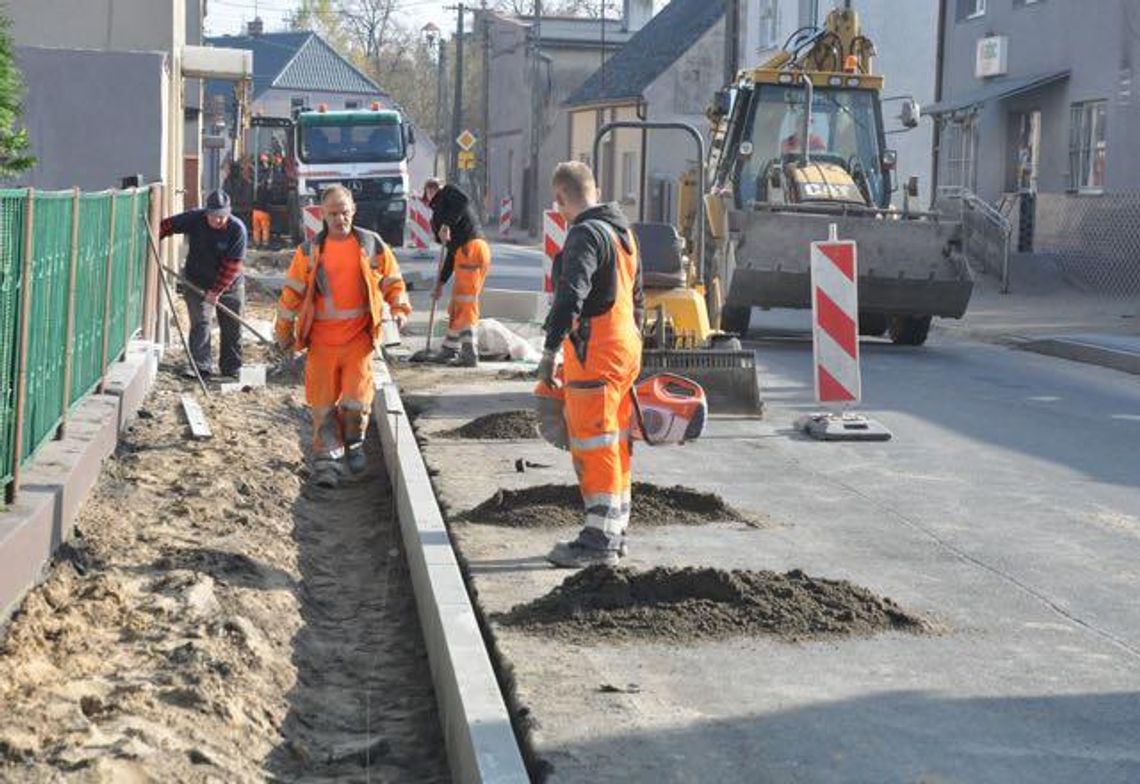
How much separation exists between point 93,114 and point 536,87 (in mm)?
49331

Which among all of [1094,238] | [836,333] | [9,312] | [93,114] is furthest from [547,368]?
[1094,238]

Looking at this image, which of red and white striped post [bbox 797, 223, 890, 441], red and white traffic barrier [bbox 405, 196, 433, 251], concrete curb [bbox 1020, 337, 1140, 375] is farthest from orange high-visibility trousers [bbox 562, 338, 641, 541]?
red and white traffic barrier [bbox 405, 196, 433, 251]

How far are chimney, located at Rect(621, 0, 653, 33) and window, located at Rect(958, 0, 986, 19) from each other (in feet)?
128

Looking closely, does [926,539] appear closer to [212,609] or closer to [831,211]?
[212,609]

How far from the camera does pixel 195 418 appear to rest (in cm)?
1275

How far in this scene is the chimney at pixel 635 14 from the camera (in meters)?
76.3

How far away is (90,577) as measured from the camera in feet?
27.0

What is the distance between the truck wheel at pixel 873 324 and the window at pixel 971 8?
15324mm

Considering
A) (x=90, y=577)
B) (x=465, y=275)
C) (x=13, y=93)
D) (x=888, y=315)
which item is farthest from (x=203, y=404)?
(x=888, y=315)

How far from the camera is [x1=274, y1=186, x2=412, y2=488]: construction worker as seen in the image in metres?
11.4

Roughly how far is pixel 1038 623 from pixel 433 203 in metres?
10.7

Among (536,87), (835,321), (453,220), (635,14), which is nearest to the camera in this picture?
(835,321)

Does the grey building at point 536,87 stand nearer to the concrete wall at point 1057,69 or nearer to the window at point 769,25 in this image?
the window at point 769,25

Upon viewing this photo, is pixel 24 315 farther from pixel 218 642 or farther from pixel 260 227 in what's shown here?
pixel 260 227
